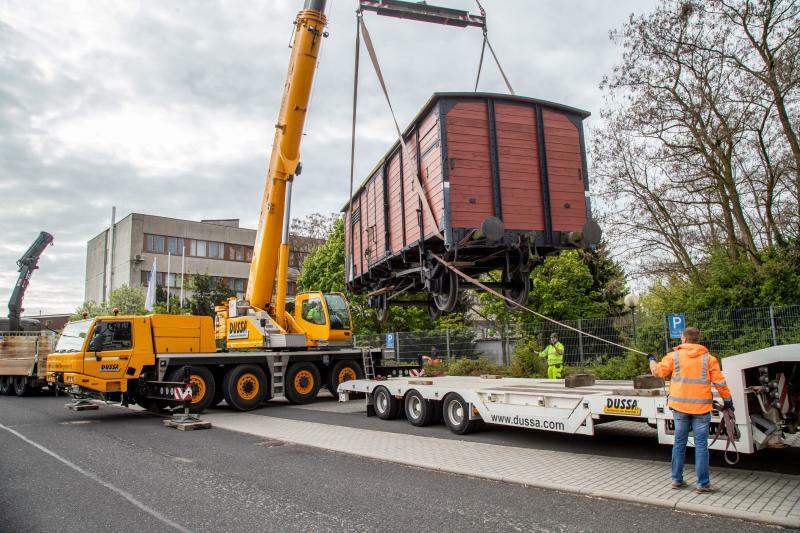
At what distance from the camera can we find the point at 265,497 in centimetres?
562

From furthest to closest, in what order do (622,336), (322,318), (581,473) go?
(622,336) < (322,318) < (581,473)

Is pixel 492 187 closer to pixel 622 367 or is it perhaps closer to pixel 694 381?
pixel 694 381

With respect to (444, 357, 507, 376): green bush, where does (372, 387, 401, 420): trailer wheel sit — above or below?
below

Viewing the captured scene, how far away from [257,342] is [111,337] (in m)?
3.33

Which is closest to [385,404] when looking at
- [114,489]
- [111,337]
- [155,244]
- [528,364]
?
[114,489]

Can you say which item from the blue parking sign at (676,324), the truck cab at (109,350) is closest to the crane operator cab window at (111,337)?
the truck cab at (109,350)

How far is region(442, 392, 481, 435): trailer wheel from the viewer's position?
909cm

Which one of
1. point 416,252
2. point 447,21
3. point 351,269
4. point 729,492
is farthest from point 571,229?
point 351,269

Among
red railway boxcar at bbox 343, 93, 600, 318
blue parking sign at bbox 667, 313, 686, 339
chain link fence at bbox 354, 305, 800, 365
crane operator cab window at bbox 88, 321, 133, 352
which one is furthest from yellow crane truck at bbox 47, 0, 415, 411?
blue parking sign at bbox 667, 313, 686, 339

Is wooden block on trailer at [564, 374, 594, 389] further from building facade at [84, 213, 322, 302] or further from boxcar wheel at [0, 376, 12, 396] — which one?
building facade at [84, 213, 322, 302]

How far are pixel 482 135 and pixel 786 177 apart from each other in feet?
35.3

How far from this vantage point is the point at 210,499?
558 cm

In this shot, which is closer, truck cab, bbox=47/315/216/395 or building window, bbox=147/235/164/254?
truck cab, bbox=47/315/216/395

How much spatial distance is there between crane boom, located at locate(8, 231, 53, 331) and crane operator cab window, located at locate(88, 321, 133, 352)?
584 inches
